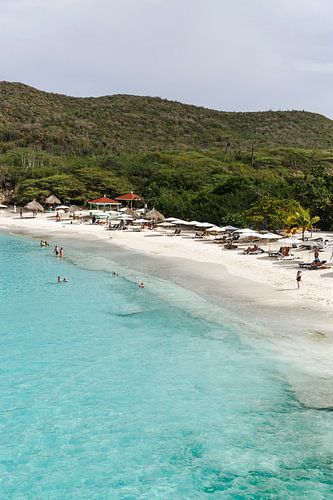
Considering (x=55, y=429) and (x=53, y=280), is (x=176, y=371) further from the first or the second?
(x=53, y=280)

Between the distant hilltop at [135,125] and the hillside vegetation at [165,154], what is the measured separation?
0.72ft

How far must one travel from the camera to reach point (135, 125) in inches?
4296

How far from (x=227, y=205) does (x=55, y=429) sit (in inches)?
1374

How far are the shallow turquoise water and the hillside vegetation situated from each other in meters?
23.8

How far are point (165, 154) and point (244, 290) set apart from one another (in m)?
53.9

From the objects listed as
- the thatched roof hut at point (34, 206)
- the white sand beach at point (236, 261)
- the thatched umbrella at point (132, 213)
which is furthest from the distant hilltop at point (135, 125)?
the white sand beach at point (236, 261)

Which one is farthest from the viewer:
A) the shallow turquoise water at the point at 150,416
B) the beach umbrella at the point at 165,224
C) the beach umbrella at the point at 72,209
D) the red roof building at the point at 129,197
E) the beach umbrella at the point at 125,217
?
the beach umbrella at the point at 72,209

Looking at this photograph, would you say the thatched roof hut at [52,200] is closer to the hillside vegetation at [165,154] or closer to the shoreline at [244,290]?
the hillside vegetation at [165,154]

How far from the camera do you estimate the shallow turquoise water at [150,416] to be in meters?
9.19

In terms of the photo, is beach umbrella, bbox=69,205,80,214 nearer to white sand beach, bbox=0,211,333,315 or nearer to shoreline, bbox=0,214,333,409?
white sand beach, bbox=0,211,333,315

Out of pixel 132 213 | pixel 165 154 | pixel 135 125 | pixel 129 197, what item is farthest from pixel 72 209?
pixel 135 125

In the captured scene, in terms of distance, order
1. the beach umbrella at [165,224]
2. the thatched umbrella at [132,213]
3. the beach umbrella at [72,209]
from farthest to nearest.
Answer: the beach umbrella at [72,209], the thatched umbrella at [132,213], the beach umbrella at [165,224]

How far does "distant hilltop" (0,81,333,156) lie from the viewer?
95.4 metres

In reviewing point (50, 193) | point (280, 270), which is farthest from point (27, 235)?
point (280, 270)
